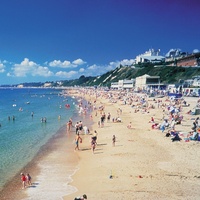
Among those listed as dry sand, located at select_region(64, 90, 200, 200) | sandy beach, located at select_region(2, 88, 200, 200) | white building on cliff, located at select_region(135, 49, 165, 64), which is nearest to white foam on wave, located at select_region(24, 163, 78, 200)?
sandy beach, located at select_region(2, 88, 200, 200)

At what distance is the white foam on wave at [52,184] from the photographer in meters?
12.8

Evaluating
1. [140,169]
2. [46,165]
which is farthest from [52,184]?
[140,169]

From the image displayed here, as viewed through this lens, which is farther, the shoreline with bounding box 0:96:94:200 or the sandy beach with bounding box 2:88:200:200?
the shoreline with bounding box 0:96:94:200

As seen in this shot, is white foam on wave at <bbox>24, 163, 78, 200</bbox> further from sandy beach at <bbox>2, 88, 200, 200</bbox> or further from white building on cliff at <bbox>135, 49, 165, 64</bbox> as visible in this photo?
white building on cliff at <bbox>135, 49, 165, 64</bbox>

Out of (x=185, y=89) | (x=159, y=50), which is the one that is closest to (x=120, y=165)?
(x=185, y=89)

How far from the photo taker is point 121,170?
51.4 feet

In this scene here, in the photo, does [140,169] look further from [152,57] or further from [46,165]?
Answer: [152,57]

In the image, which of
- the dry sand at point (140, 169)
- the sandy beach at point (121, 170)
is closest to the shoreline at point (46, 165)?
the sandy beach at point (121, 170)

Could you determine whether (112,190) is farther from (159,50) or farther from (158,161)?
(159,50)

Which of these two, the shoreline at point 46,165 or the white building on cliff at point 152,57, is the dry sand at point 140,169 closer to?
the shoreline at point 46,165

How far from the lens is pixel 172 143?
20984 millimetres

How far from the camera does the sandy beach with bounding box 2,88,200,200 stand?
1268 cm

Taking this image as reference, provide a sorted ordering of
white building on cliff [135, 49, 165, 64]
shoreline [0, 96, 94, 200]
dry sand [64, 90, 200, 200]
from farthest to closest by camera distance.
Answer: white building on cliff [135, 49, 165, 64] → shoreline [0, 96, 94, 200] → dry sand [64, 90, 200, 200]

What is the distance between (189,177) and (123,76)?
446ft
